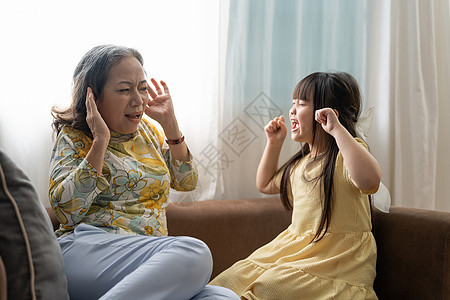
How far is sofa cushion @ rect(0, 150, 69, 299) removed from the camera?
863 mm

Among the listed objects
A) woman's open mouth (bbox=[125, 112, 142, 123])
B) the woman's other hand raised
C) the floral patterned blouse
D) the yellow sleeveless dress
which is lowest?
the yellow sleeveless dress

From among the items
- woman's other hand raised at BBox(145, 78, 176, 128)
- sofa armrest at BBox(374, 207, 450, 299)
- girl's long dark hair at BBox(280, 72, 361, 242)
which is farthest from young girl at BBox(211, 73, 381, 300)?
woman's other hand raised at BBox(145, 78, 176, 128)

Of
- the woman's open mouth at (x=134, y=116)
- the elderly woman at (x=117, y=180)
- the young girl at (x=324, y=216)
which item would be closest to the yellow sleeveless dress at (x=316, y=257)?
the young girl at (x=324, y=216)

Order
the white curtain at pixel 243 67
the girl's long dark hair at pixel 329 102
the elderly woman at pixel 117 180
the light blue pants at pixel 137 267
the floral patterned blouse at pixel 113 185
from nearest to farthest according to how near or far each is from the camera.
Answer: the light blue pants at pixel 137 267 → the elderly woman at pixel 117 180 → the floral patterned blouse at pixel 113 185 → the girl's long dark hair at pixel 329 102 → the white curtain at pixel 243 67

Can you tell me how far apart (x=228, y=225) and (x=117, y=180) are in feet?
1.67

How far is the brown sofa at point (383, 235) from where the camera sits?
4.76 feet

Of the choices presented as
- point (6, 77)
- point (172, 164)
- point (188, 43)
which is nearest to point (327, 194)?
point (172, 164)

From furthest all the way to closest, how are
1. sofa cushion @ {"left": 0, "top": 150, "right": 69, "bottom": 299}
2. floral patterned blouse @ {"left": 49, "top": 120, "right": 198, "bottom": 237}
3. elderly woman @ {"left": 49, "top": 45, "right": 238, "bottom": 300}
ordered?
1. floral patterned blouse @ {"left": 49, "top": 120, "right": 198, "bottom": 237}
2. elderly woman @ {"left": 49, "top": 45, "right": 238, "bottom": 300}
3. sofa cushion @ {"left": 0, "top": 150, "right": 69, "bottom": 299}

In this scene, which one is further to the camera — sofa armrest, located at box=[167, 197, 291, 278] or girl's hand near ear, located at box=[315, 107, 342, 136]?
sofa armrest, located at box=[167, 197, 291, 278]

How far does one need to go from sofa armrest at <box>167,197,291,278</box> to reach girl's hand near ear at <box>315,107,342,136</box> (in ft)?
1.60

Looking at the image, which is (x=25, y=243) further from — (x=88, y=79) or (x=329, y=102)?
(x=329, y=102)

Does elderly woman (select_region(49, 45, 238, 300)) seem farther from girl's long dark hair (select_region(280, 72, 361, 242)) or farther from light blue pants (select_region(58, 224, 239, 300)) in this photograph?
girl's long dark hair (select_region(280, 72, 361, 242))

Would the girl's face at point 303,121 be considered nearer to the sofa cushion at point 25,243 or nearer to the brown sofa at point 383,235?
the brown sofa at point 383,235

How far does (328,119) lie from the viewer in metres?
1.49
